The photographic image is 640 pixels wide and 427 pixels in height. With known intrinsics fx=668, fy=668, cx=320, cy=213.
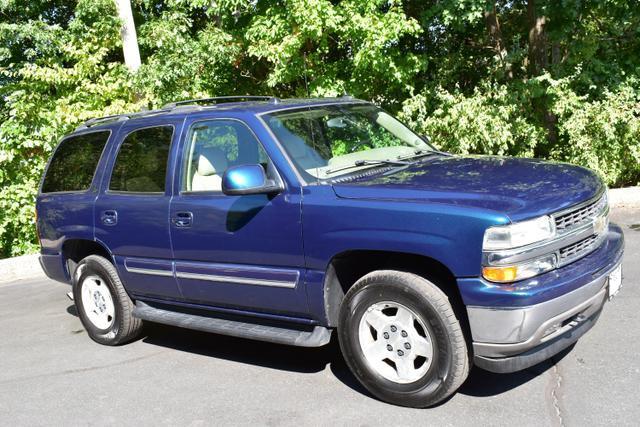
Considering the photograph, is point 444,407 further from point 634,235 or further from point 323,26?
point 323,26

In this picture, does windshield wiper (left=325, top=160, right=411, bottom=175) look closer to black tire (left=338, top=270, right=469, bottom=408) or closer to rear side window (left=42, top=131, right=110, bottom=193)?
black tire (left=338, top=270, right=469, bottom=408)

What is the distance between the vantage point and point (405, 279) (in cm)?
378

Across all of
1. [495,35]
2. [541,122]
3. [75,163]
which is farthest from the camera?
[495,35]

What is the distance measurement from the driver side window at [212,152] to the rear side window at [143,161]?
23 centimetres

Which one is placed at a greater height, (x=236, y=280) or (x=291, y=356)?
(x=236, y=280)

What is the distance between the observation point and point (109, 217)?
209 inches

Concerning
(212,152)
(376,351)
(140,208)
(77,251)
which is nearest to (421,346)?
(376,351)

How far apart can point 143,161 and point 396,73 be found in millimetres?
6348

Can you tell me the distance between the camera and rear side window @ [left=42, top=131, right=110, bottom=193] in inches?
224

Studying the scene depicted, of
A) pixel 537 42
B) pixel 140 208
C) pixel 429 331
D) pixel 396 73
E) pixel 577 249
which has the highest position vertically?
pixel 537 42

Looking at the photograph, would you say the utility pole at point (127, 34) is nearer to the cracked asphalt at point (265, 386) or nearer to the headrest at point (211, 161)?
the cracked asphalt at point (265, 386)

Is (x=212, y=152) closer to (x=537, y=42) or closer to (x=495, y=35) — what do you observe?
(x=495, y=35)

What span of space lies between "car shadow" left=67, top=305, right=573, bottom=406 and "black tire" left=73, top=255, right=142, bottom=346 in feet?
0.86

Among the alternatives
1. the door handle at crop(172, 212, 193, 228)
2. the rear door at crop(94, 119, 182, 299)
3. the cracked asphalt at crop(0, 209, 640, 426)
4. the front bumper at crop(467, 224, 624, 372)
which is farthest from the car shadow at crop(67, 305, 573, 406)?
the door handle at crop(172, 212, 193, 228)
